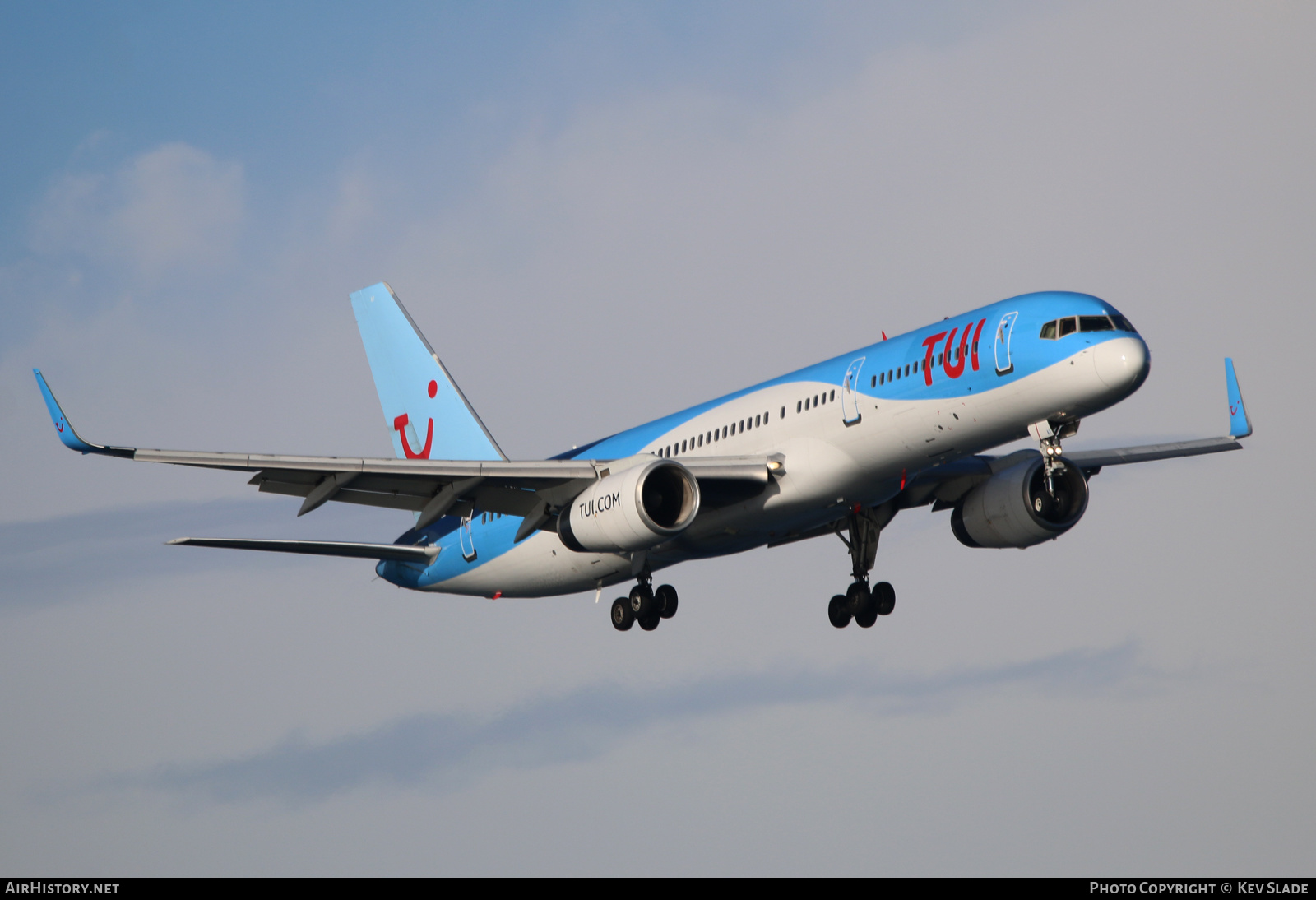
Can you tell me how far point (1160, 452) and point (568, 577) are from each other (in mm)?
16630

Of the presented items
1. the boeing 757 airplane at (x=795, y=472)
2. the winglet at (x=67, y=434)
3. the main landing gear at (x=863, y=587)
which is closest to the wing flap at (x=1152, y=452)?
the boeing 757 airplane at (x=795, y=472)

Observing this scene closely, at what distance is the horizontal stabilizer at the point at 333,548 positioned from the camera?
34719mm

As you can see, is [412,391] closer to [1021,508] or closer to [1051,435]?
[1021,508]

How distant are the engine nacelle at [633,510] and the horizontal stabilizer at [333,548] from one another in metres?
7.44

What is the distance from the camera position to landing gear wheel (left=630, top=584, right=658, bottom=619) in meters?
37.4

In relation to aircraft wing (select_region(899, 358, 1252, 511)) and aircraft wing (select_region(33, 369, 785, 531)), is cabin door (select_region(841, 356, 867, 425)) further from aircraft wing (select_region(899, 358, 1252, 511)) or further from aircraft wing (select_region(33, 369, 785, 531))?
aircraft wing (select_region(899, 358, 1252, 511))

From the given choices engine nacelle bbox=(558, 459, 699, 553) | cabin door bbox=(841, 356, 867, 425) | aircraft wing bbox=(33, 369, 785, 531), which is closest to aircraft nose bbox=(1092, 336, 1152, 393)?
cabin door bbox=(841, 356, 867, 425)

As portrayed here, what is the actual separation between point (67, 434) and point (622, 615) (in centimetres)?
1458

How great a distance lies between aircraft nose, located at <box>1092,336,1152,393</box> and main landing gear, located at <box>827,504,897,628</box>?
31.5 feet

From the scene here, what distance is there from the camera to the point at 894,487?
3359cm

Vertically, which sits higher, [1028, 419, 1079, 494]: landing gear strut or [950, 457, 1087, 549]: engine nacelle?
[950, 457, 1087, 549]: engine nacelle

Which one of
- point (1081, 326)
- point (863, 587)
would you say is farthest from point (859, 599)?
point (1081, 326)

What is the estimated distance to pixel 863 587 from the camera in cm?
3803
